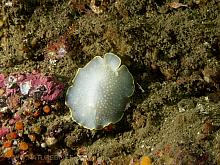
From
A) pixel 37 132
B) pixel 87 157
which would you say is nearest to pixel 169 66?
pixel 87 157

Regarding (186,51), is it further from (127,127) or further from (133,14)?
(127,127)

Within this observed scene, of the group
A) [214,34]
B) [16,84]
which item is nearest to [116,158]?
[16,84]

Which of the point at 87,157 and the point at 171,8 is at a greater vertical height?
the point at 171,8

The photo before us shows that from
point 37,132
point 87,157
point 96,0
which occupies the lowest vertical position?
point 87,157

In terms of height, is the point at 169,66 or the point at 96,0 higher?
the point at 96,0

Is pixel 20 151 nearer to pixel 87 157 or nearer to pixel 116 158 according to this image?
pixel 87 157

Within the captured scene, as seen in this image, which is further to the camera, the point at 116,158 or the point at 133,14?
the point at 133,14
